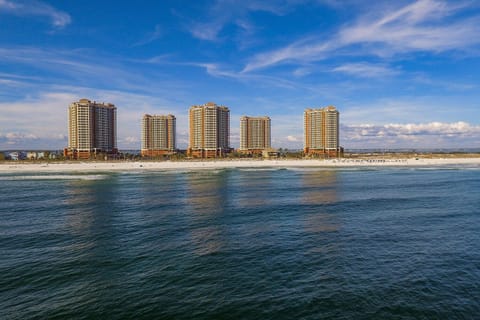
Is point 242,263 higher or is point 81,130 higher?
point 81,130

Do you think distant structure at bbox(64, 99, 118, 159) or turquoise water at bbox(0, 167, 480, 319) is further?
distant structure at bbox(64, 99, 118, 159)

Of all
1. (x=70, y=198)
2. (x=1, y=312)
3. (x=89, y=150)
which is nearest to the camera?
(x=1, y=312)

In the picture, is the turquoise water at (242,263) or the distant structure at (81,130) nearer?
the turquoise water at (242,263)

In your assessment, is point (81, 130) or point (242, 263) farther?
point (81, 130)

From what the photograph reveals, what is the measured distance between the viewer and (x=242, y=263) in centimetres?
2319

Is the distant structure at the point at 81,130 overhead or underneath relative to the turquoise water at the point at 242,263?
overhead

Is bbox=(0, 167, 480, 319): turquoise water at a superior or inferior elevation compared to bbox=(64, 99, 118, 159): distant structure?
inferior

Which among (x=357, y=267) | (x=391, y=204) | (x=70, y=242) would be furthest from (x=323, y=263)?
(x=391, y=204)

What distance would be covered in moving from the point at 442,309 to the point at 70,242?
28.0m

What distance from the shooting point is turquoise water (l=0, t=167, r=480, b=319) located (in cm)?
1688

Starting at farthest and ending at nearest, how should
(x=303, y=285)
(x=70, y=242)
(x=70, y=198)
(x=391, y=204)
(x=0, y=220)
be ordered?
1. (x=70, y=198)
2. (x=391, y=204)
3. (x=0, y=220)
4. (x=70, y=242)
5. (x=303, y=285)

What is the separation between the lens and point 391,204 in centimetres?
4678

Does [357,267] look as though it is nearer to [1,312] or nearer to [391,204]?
[1,312]

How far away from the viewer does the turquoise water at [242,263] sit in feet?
55.4
